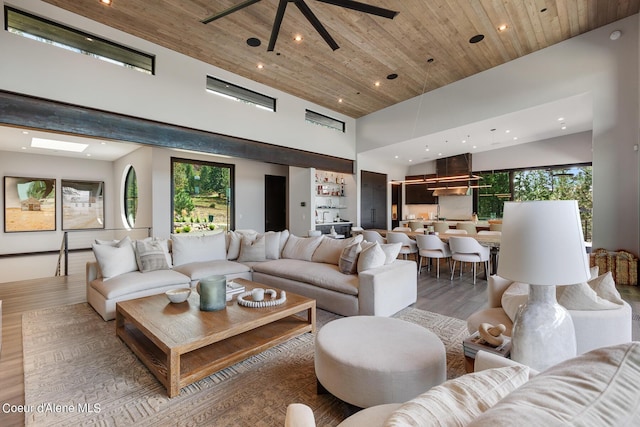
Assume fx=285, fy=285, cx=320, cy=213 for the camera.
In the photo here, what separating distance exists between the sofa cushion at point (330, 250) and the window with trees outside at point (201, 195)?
4324 mm

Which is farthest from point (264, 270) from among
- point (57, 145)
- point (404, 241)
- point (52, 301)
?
point (57, 145)

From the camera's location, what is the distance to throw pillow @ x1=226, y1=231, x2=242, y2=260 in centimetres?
489

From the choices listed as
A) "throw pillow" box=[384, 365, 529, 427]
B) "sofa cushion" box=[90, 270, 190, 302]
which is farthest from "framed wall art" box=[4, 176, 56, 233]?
"throw pillow" box=[384, 365, 529, 427]

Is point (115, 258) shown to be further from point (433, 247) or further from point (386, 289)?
point (433, 247)

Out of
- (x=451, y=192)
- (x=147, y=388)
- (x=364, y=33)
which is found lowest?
(x=147, y=388)

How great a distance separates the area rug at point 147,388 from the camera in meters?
1.79

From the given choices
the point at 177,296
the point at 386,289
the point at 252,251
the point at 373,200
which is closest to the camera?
the point at 177,296

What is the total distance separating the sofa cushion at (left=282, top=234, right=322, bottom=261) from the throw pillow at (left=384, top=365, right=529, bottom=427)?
384cm

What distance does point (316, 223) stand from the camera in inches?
325

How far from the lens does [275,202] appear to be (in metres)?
9.12

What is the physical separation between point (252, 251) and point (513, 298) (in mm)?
3684

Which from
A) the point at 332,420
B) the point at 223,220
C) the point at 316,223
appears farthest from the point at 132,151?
the point at 332,420

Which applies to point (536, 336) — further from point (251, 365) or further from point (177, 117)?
point (177, 117)

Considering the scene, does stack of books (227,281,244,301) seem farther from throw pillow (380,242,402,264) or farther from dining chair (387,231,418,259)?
dining chair (387,231,418,259)
